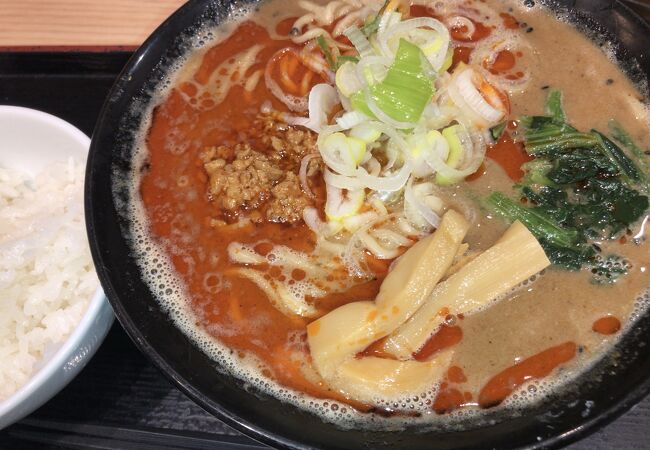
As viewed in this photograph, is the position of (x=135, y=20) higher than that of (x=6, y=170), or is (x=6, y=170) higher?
(x=135, y=20)

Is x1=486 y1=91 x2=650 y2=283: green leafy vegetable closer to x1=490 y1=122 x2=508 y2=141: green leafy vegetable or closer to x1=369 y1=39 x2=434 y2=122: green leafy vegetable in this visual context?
x1=490 y1=122 x2=508 y2=141: green leafy vegetable

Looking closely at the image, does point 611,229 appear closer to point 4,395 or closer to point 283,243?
point 283,243

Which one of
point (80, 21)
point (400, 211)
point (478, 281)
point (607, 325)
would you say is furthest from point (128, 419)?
point (80, 21)

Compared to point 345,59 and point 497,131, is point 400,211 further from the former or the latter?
point 345,59

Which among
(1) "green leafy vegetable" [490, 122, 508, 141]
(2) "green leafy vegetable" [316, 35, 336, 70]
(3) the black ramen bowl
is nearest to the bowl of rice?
(3) the black ramen bowl

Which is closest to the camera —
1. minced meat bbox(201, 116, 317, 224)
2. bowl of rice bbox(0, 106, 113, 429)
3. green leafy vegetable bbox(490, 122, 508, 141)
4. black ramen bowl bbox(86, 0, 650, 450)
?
black ramen bowl bbox(86, 0, 650, 450)

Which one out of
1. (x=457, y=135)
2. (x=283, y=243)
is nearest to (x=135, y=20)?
(x=283, y=243)

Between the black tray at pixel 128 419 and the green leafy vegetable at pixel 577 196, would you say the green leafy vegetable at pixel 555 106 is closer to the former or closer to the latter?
the green leafy vegetable at pixel 577 196
